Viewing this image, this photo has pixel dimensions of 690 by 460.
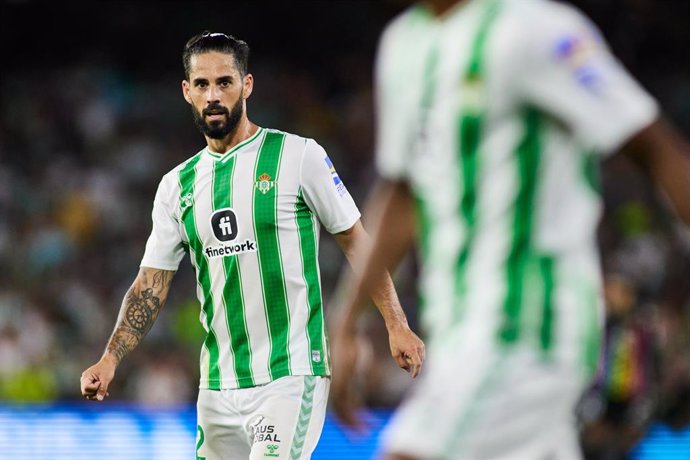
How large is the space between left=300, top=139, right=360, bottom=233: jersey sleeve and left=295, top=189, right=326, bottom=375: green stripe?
0.05 metres

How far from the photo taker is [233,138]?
18.6ft

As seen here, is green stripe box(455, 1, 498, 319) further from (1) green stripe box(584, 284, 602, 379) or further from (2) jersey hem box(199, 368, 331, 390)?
(2) jersey hem box(199, 368, 331, 390)

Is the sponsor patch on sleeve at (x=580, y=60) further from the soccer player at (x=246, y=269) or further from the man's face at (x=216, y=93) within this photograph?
the man's face at (x=216, y=93)

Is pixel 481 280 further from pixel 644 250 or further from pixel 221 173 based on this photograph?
pixel 644 250

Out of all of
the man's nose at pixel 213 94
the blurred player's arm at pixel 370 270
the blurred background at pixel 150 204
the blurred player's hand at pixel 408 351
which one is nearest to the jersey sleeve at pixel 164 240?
the man's nose at pixel 213 94

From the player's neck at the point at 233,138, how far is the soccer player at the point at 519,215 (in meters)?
2.57

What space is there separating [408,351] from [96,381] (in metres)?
1.32

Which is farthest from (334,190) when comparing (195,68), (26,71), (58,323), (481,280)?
(26,71)

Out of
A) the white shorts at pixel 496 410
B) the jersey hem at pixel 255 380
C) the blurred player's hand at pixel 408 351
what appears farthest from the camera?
the jersey hem at pixel 255 380

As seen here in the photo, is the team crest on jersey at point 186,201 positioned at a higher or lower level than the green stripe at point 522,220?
lower

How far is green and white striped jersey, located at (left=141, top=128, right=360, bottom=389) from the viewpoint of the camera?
5.40 metres

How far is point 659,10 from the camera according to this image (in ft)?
61.2

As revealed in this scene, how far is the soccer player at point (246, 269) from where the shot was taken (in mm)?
5340

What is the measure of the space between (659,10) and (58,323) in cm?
969
